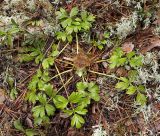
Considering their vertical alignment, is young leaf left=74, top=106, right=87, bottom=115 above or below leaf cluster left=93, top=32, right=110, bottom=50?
below

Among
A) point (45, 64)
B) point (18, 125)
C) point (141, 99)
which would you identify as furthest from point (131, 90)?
point (18, 125)

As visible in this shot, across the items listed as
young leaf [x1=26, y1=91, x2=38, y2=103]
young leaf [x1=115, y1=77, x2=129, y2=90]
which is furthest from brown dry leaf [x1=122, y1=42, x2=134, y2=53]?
young leaf [x1=26, y1=91, x2=38, y2=103]

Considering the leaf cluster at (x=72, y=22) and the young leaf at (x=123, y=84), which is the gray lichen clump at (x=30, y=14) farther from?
the young leaf at (x=123, y=84)

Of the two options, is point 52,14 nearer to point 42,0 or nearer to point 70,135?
point 42,0

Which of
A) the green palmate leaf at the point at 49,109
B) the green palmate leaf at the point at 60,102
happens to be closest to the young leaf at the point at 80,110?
the green palmate leaf at the point at 60,102

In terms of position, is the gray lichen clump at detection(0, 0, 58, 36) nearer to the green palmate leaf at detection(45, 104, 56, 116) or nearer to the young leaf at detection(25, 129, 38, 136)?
the green palmate leaf at detection(45, 104, 56, 116)
